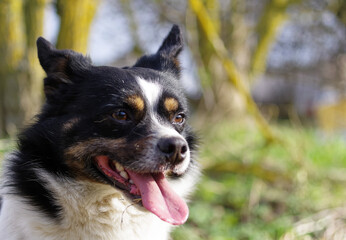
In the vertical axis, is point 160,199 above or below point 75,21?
below

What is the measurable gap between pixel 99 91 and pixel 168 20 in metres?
8.12

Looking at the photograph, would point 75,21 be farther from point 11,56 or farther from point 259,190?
point 259,190

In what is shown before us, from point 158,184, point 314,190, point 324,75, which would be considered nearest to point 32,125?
point 158,184

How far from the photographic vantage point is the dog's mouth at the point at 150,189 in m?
2.46

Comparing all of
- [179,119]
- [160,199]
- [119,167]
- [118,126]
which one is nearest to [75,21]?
[179,119]

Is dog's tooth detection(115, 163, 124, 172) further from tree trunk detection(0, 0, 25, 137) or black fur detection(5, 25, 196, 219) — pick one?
tree trunk detection(0, 0, 25, 137)

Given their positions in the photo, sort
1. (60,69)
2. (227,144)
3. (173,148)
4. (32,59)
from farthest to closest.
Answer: (227,144) < (32,59) < (60,69) < (173,148)

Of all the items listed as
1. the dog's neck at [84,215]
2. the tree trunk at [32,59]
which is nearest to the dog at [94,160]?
the dog's neck at [84,215]

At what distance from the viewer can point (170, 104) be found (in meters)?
2.84

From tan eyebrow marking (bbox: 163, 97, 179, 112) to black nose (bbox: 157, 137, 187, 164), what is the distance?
396 millimetres

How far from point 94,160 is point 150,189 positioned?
430mm

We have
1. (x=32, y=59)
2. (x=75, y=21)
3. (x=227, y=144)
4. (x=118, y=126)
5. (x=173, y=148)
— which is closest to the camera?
(x=173, y=148)

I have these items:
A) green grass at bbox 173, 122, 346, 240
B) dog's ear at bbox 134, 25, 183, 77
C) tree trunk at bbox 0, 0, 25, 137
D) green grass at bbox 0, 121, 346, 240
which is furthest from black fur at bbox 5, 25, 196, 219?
tree trunk at bbox 0, 0, 25, 137

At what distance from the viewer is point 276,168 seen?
5828 mm
